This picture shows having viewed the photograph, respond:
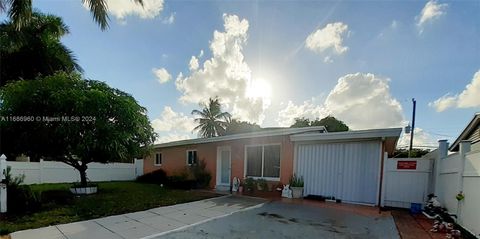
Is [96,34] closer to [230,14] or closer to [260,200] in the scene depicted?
[230,14]

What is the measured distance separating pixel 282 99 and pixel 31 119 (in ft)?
31.8

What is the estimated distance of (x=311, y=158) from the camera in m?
9.91

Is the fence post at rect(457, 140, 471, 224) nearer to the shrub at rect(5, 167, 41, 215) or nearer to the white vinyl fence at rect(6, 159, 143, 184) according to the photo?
the shrub at rect(5, 167, 41, 215)

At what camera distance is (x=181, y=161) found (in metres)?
15.3

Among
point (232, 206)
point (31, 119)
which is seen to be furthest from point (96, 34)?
point (232, 206)

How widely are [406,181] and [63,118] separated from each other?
12.1 meters

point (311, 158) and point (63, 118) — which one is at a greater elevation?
point (63, 118)

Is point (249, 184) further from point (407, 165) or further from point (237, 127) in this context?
point (237, 127)

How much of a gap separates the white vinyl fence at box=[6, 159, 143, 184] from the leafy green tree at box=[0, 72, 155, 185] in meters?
4.32

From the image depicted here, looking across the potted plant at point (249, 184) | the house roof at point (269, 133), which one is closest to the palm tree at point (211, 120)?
the house roof at point (269, 133)

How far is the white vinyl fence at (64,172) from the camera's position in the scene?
13.5m

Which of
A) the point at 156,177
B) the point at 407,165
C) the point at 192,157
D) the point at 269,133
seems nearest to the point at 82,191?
the point at 192,157

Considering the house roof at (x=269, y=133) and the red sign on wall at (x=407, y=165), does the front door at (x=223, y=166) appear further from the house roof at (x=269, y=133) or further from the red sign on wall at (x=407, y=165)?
the red sign on wall at (x=407, y=165)

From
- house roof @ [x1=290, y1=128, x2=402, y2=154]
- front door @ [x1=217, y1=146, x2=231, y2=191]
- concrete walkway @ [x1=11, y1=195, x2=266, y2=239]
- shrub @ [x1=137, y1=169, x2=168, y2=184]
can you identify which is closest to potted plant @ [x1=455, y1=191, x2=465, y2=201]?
house roof @ [x1=290, y1=128, x2=402, y2=154]
